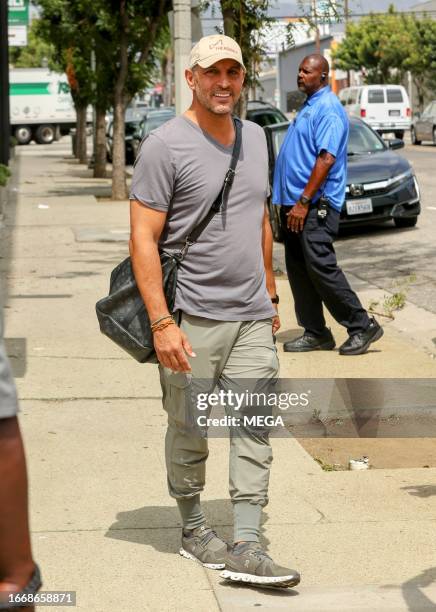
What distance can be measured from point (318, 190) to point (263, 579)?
Answer: 427cm

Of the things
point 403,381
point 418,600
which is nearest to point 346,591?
point 418,600

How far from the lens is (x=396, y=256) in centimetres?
1486

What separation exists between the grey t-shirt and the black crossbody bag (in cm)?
2

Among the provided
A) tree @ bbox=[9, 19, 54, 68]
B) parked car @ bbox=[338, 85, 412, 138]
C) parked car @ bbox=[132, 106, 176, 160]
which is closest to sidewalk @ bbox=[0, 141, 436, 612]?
parked car @ bbox=[132, 106, 176, 160]

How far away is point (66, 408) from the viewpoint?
24.6 ft

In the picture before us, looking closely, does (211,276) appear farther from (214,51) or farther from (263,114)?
(263,114)

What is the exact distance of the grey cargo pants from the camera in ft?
15.5

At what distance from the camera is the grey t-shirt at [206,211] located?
15.3 feet

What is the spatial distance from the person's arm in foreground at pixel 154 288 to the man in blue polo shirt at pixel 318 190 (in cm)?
385

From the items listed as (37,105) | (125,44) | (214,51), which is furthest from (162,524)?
(37,105)

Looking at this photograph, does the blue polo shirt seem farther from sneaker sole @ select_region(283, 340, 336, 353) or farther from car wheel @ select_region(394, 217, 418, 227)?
car wheel @ select_region(394, 217, 418, 227)

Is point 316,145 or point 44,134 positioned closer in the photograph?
point 316,145

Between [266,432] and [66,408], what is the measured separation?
9.52 feet

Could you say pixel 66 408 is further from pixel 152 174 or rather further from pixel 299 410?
pixel 152 174
